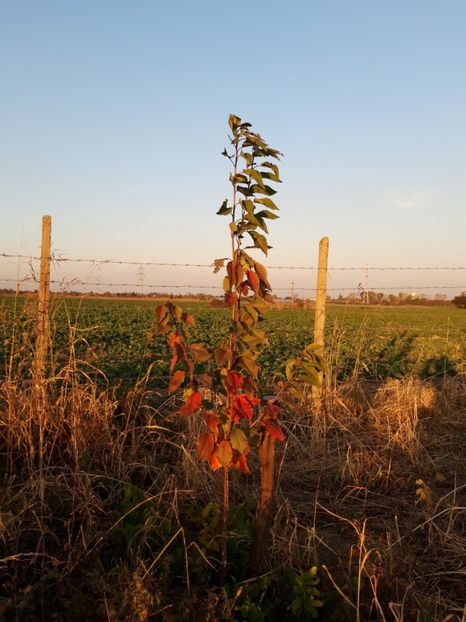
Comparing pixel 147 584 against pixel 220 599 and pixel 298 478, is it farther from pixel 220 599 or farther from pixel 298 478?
pixel 298 478

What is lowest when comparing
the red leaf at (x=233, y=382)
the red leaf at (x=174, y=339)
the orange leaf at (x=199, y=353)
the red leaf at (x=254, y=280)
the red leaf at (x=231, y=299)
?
the red leaf at (x=233, y=382)

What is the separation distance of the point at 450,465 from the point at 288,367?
288 centimetres

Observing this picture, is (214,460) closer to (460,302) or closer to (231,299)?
(231,299)

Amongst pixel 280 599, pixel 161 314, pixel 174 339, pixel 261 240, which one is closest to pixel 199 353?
pixel 174 339

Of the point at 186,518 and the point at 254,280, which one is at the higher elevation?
the point at 254,280

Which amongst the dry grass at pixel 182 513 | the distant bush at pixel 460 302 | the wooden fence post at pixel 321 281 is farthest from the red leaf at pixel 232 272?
the distant bush at pixel 460 302

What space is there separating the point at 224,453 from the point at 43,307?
8.32 ft

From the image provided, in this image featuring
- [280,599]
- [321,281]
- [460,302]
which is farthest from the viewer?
[460,302]

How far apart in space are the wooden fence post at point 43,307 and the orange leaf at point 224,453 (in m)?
2.00

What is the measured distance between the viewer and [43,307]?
4.30 meters

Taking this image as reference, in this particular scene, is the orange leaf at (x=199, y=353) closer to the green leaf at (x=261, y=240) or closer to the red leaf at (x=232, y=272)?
the red leaf at (x=232, y=272)

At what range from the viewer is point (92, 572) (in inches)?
101

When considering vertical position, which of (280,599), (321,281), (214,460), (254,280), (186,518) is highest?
(321,281)

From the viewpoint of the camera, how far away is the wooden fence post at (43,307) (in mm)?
4106
